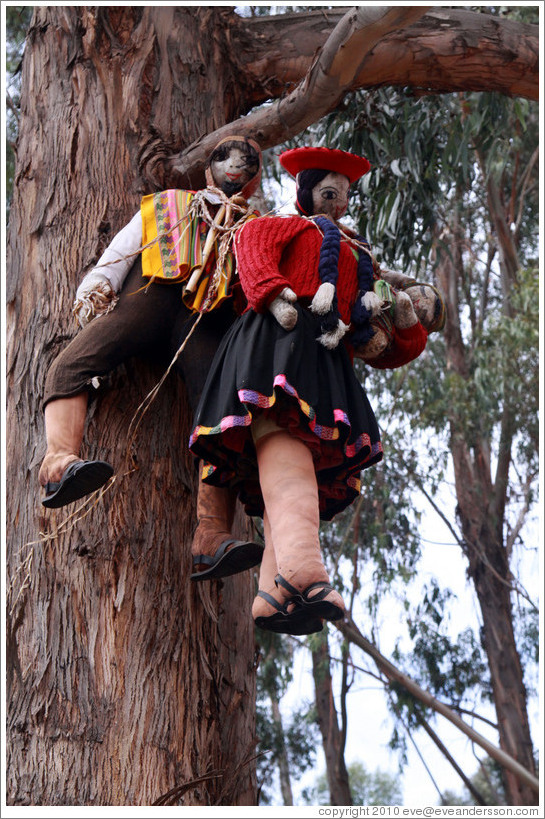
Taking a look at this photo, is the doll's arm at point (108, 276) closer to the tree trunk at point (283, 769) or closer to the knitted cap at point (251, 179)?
the knitted cap at point (251, 179)

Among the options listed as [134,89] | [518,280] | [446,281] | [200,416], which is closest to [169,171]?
[134,89]

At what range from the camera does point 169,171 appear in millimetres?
4059

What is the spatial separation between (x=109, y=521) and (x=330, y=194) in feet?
4.32

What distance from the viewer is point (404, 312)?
3525mm

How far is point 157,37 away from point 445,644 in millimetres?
8355

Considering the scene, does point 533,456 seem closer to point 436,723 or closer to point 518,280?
point 518,280

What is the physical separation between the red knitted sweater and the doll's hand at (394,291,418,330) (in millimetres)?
150

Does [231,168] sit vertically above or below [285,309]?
above

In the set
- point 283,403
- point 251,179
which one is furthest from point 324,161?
point 283,403

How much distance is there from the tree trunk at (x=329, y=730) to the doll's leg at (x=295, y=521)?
781 centimetres

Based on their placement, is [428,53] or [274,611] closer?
[274,611]

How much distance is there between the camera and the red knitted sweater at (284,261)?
3221 mm

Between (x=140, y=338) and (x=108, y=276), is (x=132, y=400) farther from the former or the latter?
(x=108, y=276)

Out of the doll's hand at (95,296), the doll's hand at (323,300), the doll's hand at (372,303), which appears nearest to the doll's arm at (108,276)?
the doll's hand at (95,296)
